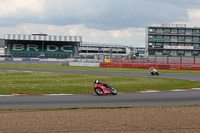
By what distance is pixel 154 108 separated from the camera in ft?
35.0

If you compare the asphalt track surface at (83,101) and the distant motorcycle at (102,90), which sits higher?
the distant motorcycle at (102,90)

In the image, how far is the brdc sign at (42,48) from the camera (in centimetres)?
7988

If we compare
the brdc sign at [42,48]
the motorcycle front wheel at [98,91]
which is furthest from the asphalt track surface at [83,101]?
the brdc sign at [42,48]

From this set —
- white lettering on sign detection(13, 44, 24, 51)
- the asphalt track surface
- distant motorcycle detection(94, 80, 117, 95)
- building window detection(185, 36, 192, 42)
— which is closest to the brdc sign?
white lettering on sign detection(13, 44, 24, 51)

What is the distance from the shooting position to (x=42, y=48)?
79812mm

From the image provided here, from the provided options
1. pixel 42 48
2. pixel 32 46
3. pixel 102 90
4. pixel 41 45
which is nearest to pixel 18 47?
pixel 32 46

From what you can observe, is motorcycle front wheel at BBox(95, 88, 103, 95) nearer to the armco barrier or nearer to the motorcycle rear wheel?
the motorcycle rear wheel

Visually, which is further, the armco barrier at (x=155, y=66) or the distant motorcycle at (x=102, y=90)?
the armco barrier at (x=155, y=66)

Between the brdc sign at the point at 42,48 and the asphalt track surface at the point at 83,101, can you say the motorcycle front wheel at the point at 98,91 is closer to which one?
the asphalt track surface at the point at 83,101

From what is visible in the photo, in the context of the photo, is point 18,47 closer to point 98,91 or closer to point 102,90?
point 98,91

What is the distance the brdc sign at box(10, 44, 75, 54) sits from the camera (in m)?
79.9

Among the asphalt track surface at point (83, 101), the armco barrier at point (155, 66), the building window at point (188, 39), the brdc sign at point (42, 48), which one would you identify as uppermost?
the building window at point (188, 39)

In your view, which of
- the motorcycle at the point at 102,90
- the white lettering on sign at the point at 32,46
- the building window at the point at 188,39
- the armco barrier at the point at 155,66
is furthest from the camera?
the white lettering on sign at the point at 32,46

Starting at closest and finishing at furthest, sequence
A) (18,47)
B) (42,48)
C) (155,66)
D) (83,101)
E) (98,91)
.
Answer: (83,101) < (98,91) < (155,66) < (42,48) < (18,47)
